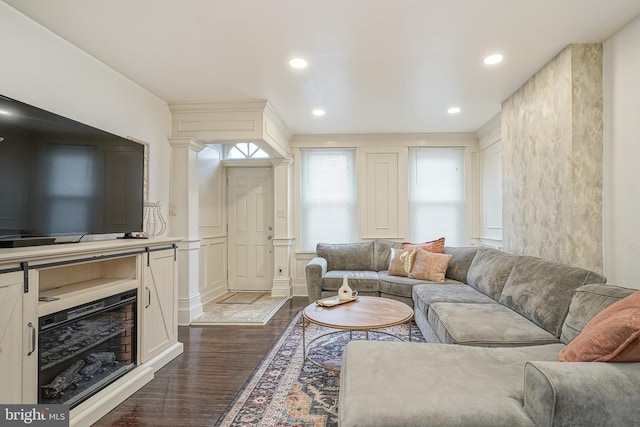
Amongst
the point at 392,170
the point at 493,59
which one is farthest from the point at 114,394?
the point at 392,170

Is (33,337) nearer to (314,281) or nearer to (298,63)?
(298,63)

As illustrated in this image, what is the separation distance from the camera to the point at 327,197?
5.33 meters

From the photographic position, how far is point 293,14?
2.16 metres

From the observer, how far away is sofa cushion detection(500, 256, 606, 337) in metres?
2.10

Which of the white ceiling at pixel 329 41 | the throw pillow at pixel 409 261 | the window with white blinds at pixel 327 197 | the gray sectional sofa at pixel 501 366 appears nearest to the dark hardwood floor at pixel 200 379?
the gray sectional sofa at pixel 501 366

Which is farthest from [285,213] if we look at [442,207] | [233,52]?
[233,52]

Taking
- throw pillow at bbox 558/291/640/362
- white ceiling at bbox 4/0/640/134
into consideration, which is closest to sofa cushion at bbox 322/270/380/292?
white ceiling at bbox 4/0/640/134

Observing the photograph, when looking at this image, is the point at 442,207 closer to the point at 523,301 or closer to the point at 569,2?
the point at 523,301

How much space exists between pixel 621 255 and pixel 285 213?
379cm

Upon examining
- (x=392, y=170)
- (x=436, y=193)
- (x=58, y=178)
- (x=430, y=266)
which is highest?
(x=392, y=170)

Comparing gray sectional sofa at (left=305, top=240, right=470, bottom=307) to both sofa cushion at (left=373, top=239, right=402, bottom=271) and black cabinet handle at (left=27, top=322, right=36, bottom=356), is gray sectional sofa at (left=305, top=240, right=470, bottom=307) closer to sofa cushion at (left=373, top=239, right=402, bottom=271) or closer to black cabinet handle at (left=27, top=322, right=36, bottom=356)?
sofa cushion at (left=373, top=239, right=402, bottom=271)

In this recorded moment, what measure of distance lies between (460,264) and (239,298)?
10.00 feet

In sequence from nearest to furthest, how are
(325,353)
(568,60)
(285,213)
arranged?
(568,60), (325,353), (285,213)

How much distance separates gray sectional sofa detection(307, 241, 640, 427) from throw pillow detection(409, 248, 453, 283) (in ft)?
2.43
